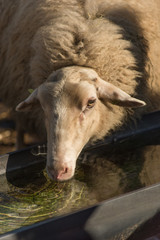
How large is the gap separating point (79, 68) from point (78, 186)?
0.99 m

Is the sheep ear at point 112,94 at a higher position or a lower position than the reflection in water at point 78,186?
higher

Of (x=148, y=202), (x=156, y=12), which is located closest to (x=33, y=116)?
(x=156, y=12)

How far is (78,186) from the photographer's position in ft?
11.4

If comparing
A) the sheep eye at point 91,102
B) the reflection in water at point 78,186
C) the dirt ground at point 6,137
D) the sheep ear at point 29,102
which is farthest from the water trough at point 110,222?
the dirt ground at point 6,137

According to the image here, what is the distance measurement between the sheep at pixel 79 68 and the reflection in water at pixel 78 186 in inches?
11.2

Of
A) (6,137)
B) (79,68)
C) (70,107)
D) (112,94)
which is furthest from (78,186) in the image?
(6,137)

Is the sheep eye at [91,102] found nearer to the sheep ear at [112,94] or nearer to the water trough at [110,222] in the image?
the sheep ear at [112,94]

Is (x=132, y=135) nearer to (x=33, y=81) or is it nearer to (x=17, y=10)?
(x=33, y=81)

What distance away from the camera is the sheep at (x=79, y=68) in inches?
126

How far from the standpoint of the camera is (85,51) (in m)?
3.61

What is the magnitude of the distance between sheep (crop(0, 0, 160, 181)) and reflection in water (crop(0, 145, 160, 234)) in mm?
284

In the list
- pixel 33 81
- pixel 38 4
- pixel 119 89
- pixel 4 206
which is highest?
pixel 38 4

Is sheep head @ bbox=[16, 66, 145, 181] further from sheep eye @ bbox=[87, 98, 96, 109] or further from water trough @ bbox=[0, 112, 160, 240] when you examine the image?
water trough @ bbox=[0, 112, 160, 240]

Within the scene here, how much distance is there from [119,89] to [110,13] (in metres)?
0.84
